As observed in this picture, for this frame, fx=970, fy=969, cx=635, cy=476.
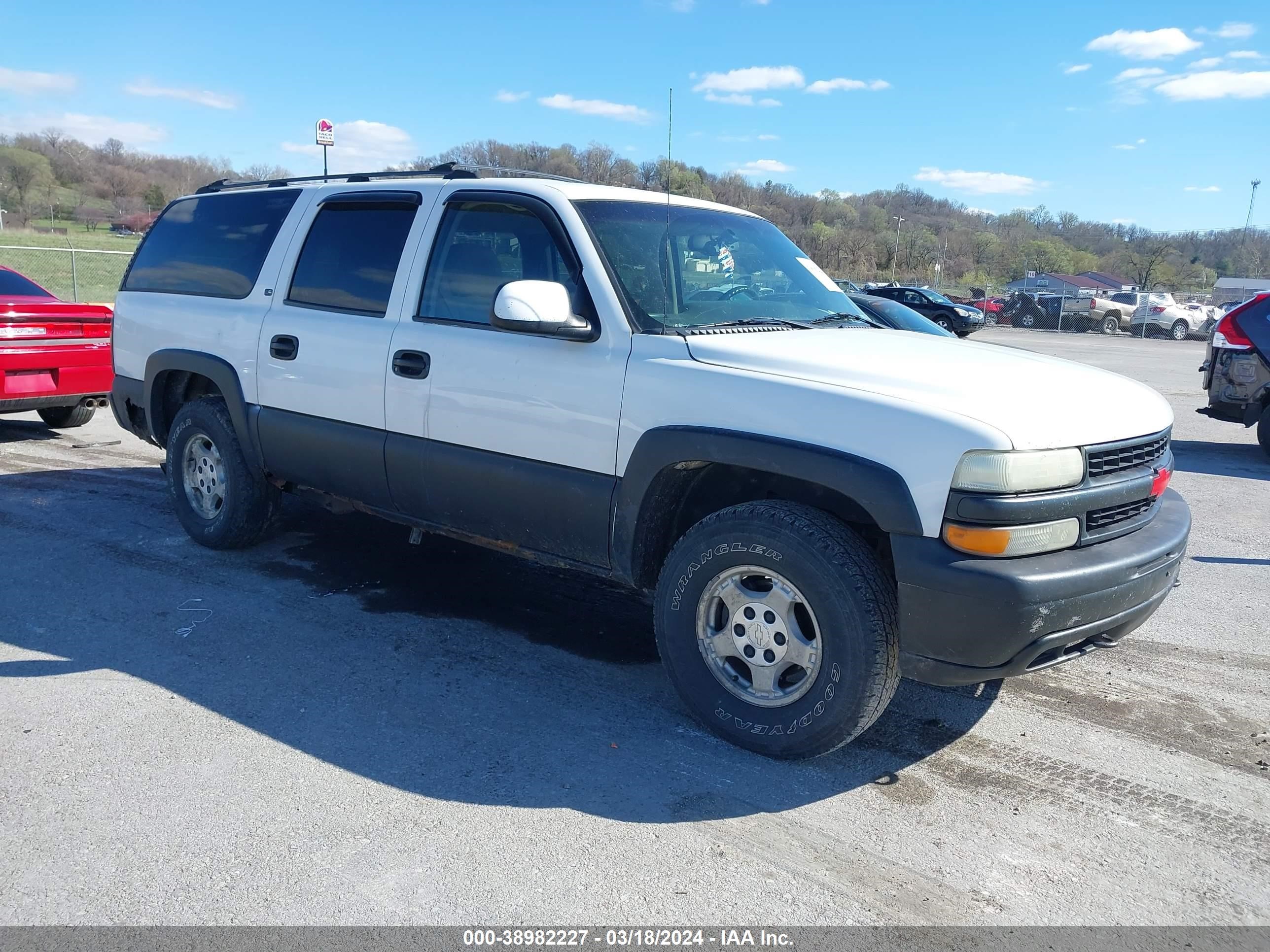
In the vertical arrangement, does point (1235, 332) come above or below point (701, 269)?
below

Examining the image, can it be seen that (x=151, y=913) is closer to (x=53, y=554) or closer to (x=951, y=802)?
(x=951, y=802)

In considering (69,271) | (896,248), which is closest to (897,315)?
(69,271)

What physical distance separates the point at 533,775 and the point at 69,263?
35840 mm

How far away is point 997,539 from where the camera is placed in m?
2.97

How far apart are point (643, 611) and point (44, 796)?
2.72 metres

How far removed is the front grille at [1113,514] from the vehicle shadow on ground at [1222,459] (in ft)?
20.8

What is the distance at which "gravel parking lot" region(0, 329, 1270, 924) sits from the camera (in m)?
2.69

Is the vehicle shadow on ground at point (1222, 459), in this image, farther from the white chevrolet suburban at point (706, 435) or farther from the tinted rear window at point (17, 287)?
the tinted rear window at point (17, 287)

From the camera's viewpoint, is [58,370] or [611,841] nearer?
[611,841]

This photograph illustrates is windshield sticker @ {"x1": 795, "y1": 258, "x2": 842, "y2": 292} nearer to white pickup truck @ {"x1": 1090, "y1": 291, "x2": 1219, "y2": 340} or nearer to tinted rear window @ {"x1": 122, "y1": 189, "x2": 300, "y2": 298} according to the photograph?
tinted rear window @ {"x1": 122, "y1": 189, "x2": 300, "y2": 298}

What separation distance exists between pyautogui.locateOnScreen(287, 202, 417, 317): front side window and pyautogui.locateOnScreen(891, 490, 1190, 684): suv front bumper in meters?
2.75

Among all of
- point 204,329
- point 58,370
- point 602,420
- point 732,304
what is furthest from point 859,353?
point 58,370

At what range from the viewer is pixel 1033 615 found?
2955 mm

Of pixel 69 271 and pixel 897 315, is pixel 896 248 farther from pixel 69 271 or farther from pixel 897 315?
pixel 897 315
